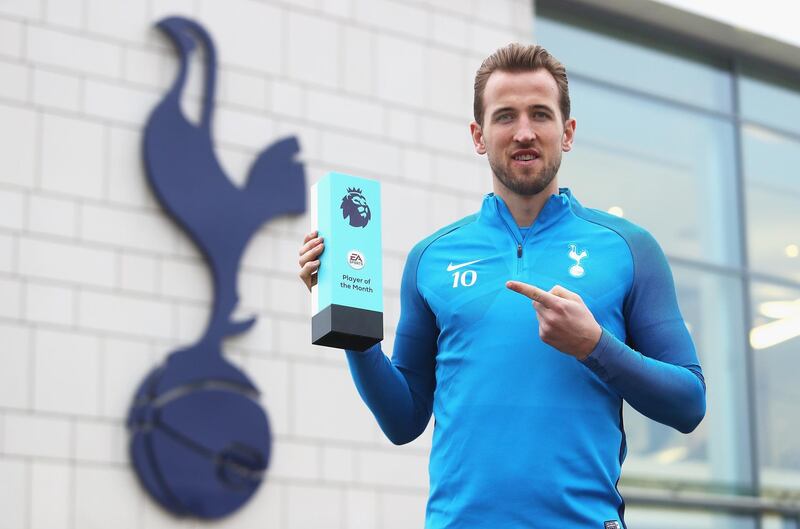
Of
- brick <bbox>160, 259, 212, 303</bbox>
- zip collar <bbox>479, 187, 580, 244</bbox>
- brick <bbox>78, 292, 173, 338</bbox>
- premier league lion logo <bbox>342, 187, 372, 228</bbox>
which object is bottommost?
premier league lion logo <bbox>342, 187, 372, 228</bbox>

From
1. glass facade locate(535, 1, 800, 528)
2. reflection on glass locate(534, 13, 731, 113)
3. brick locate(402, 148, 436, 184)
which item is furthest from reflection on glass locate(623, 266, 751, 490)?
brick locate(402, 148, 436, 184)

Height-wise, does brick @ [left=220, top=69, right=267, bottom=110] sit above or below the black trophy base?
above

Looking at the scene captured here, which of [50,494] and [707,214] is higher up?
[707,214]

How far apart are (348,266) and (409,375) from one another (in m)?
0.45

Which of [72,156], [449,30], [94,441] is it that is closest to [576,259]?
[94,441]

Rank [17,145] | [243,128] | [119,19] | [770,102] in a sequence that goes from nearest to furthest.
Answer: [17,145], [119,19], [243,128], [770,102]

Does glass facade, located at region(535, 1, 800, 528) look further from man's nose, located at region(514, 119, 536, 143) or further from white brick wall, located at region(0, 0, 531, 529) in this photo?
man's nose, located at region(514, 119, 536, 143)

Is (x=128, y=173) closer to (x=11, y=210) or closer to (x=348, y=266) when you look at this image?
(x=11, y=210)

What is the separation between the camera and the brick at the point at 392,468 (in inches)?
368

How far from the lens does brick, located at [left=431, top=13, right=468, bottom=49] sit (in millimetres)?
10492

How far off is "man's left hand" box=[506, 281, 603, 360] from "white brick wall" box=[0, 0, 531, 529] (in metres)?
5.88

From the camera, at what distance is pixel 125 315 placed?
8.53 metres

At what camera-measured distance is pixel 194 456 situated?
28.0 feet

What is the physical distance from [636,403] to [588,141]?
9000mm
